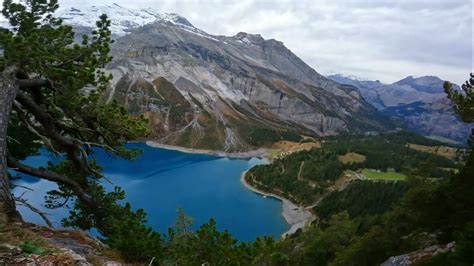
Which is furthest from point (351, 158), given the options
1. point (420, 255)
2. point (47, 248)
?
point (47, 248)

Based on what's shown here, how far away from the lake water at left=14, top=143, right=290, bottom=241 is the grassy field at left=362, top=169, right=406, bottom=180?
2995cm

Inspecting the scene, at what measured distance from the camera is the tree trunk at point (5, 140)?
27.6 feet

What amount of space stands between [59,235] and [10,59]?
5051 mm

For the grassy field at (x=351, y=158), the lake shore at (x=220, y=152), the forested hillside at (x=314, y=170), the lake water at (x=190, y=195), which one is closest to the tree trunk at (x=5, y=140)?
the lake water at (x=190, y=195)

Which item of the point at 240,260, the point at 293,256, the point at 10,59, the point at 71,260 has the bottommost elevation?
the point at 293,256

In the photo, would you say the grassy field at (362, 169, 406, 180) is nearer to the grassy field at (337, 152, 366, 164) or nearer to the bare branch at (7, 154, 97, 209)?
the grassy field at (337, 152, 366, 164)

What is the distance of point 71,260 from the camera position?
6.82 meters

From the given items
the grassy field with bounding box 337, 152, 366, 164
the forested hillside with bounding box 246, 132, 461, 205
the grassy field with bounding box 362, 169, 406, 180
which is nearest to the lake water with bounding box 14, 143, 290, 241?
the forested hillside with bounding box 246, 132, 461, 205

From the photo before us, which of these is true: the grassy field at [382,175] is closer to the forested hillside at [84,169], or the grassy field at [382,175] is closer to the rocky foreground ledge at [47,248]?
the forested hillside at [84,169]

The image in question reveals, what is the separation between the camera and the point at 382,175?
116812 millimetres

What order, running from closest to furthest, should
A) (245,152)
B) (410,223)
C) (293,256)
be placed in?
(410,223), (293,256), (245,152)

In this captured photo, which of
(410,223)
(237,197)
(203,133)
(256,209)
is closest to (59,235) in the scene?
(410,223)

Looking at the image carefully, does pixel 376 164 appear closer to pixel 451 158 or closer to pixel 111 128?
pixel 451 158

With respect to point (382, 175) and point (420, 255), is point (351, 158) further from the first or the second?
point (420, 255)
